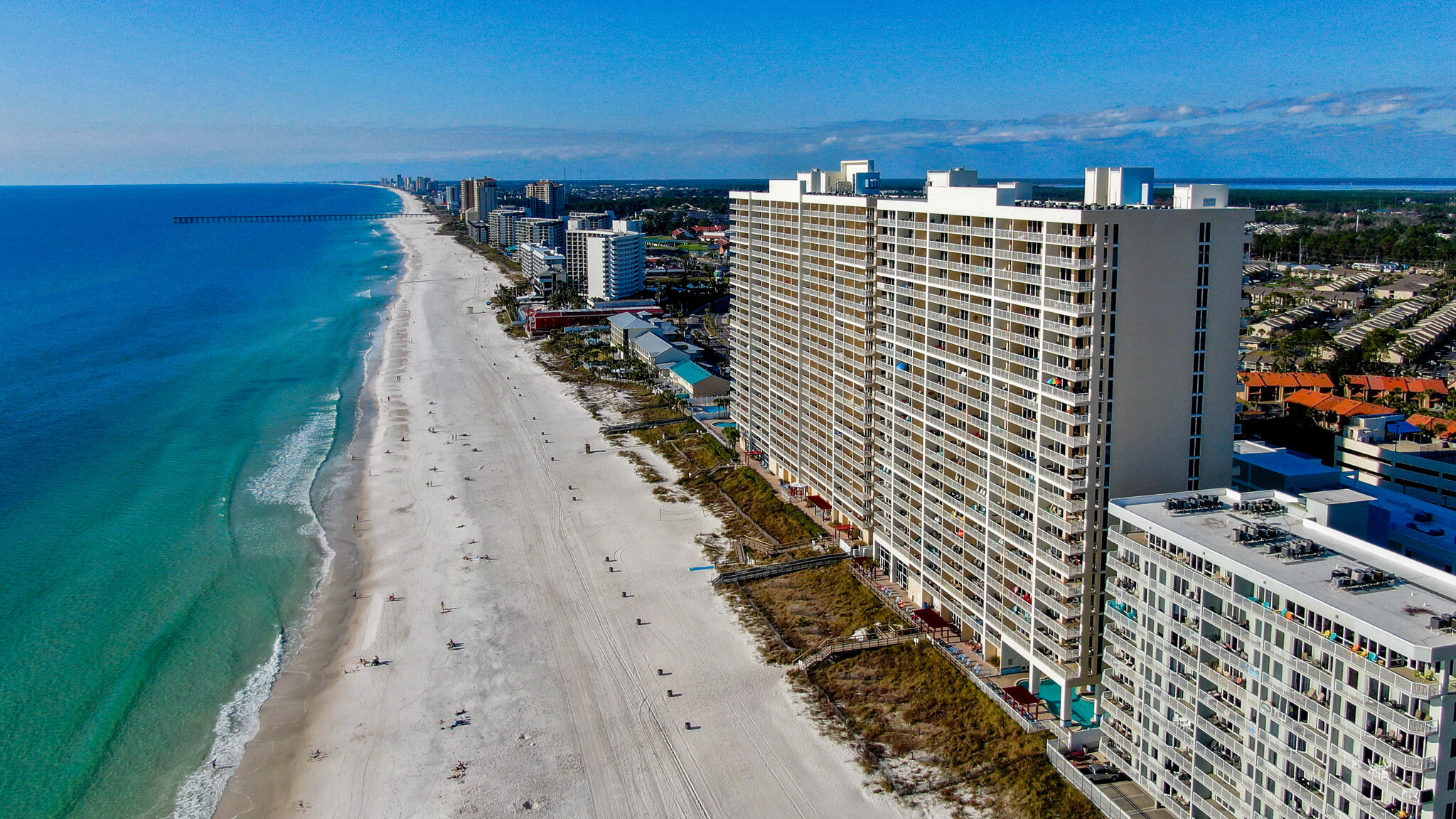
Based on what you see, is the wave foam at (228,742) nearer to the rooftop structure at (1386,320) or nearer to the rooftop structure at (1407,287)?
the rooftop structure at (1386,320)

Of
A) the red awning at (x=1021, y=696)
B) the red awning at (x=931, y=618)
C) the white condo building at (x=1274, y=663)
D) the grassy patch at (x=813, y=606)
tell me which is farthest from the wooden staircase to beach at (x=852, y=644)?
the white condo building at (x=1274, y=663)

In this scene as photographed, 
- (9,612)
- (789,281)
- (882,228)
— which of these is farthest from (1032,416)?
(9,612)

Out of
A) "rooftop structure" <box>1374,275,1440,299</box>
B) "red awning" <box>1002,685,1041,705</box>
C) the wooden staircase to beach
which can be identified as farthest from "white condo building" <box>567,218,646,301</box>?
"red awning" <box>1002,685,1041,705</box>

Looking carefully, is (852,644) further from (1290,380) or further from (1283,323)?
(1283,323)

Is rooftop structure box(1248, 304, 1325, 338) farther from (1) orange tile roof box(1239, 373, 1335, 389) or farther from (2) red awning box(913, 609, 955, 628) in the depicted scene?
(2) red awning box(913, 609, 955, 628)

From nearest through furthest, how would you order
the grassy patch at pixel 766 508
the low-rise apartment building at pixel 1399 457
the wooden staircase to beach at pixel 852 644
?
the wooden staircase to beach at pixel 852 644 → the low-rise apartment building at pixel 1399 457 → the grassy patch at pixel 766 508

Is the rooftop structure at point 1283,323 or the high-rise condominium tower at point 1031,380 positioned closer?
the high-rise condominium tower at point 1031,380

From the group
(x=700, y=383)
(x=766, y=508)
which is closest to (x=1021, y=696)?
(x=766, y=508)
